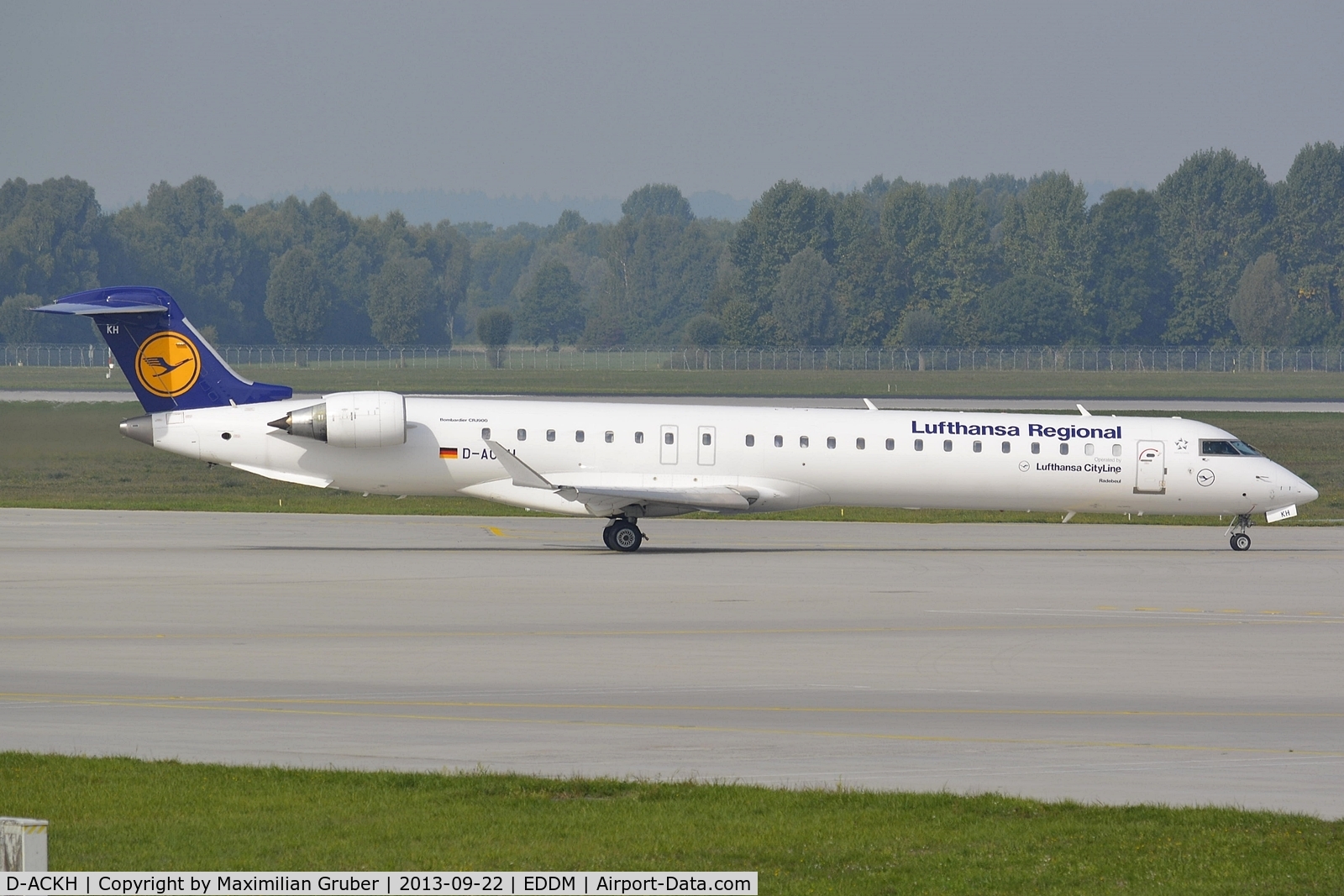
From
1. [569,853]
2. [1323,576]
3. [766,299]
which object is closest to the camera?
[569,853]

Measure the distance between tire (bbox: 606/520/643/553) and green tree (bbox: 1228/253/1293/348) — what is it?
369ft

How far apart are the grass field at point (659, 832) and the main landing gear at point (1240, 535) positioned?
21.7 metres

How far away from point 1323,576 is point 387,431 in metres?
17.0

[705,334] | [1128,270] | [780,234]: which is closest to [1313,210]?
[1128,270]

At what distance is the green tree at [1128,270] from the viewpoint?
13925 centimetres

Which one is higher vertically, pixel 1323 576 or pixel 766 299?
pixel 766 299

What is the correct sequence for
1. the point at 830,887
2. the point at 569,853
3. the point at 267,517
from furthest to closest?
the point at 267,517 < the point at 569,853 < the point at 830,887

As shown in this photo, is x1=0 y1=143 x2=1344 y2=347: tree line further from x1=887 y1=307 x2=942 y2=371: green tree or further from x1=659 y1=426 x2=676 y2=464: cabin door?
x1=659 y1=426 x2=676 y2=464: cabin door

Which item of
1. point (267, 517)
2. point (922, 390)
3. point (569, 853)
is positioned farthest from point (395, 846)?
point (922, 390)

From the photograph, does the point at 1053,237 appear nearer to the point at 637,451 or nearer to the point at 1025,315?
the point at 1025,315

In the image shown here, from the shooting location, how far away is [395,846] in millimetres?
10297

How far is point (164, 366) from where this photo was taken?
30.5m

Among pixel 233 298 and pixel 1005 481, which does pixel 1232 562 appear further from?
pixel 233 298

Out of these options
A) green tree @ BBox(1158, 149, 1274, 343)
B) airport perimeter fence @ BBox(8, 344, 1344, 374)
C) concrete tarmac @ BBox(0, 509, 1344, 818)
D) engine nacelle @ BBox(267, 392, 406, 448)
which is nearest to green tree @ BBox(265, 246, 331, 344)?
airport perimeter fence @ BBox(8, 344, 1344, 374)
